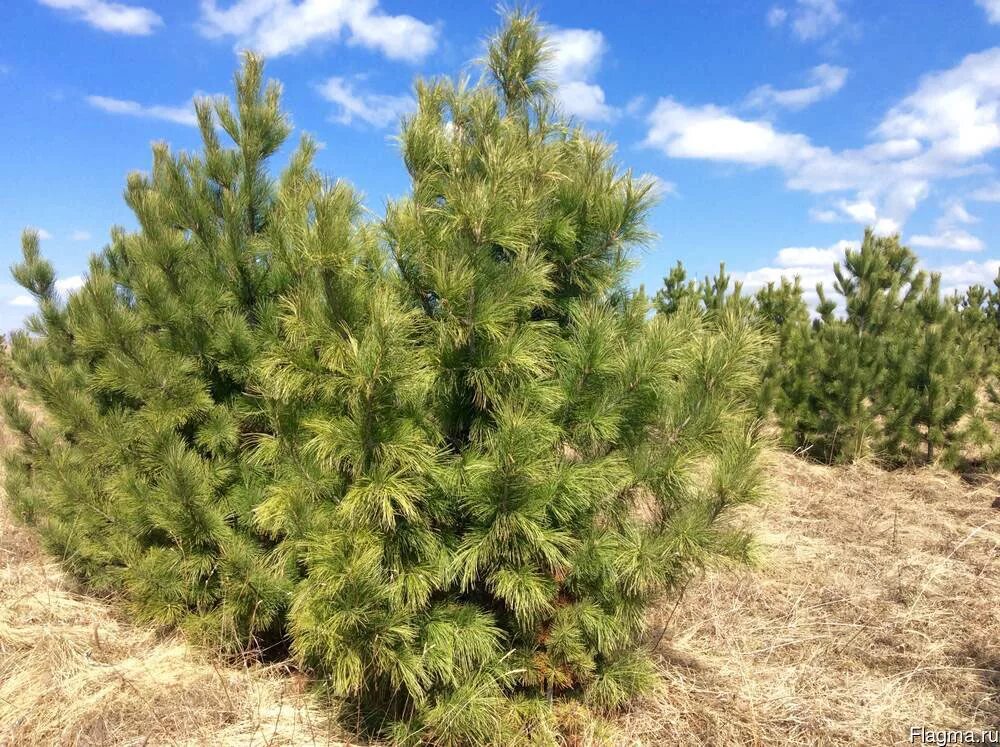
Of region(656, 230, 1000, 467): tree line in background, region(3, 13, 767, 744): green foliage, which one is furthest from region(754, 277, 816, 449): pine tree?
region(3, 13, 767, 744): green foliage

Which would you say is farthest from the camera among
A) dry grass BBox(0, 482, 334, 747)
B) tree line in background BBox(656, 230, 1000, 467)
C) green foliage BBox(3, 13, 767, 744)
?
tree line in background BBox(656, 230, 1000, 467)

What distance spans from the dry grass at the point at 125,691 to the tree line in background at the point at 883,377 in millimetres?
6819

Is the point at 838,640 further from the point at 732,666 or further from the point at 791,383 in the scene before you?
the point at 791,383

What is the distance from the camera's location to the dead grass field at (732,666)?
10.1 ft

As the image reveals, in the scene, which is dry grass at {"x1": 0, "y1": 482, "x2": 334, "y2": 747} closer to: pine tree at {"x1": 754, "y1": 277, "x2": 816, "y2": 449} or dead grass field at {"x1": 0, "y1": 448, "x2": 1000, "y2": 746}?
dead grass field at {"x1": 0, "y1": 448, "x2": 1000, "y2": 746}

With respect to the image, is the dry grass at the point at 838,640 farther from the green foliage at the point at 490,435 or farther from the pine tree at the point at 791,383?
the pine tree at the point at 791,383

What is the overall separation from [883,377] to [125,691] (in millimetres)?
9116

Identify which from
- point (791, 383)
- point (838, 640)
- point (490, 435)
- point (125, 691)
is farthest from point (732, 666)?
point (791, 383)

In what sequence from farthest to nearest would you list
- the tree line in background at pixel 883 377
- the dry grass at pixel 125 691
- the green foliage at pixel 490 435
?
the tree line in background at pixel 883 377
the dry grass at pixel 125 691
the green foliage at pixel 490 435

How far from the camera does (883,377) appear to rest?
28.9ft

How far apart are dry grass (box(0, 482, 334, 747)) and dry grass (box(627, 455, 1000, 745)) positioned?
1785 millimetres

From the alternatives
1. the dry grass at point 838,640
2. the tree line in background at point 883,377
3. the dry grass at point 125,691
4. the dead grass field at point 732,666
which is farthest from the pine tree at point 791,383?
the dry grass at point 125,691

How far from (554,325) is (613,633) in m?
1.34

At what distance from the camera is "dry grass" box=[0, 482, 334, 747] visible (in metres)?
2.99
